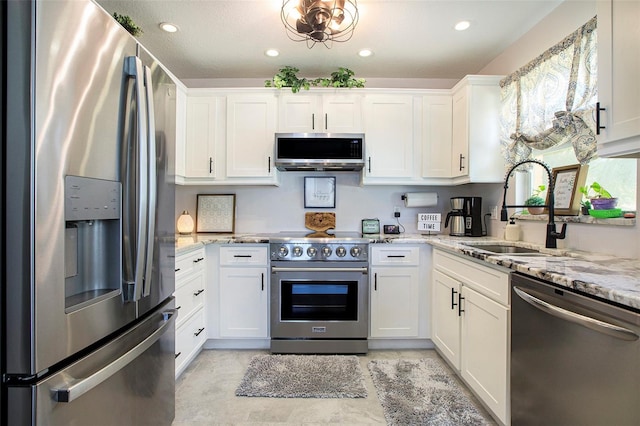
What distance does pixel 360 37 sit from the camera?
2.50m

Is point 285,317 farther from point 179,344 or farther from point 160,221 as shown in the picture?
point 160,221

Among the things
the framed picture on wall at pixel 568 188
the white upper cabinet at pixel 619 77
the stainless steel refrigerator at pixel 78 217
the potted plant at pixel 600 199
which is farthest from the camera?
the framed picture on wall at pixel 568 188

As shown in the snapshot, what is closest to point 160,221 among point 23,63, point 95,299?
A: point 95,299

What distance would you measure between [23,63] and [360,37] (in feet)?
7.39

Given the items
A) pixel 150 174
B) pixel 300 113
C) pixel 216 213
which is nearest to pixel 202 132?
pixel 216 213

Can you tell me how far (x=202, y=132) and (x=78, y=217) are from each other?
2280 millimetres

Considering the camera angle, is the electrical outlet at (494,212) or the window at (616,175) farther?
the electrical outlet at (494,212)

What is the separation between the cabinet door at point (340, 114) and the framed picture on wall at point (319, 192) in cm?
56

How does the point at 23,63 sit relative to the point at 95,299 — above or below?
above

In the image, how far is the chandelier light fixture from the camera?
5.94ft

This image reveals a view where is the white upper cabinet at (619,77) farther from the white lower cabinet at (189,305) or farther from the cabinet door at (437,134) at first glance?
the white lower cabinet at (189,305)

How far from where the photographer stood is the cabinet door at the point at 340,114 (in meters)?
2.97

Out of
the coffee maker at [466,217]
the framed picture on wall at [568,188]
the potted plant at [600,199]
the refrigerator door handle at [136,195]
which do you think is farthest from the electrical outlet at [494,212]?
the refrigerator door handle at [136,195]

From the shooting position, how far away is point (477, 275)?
1.93 meters
